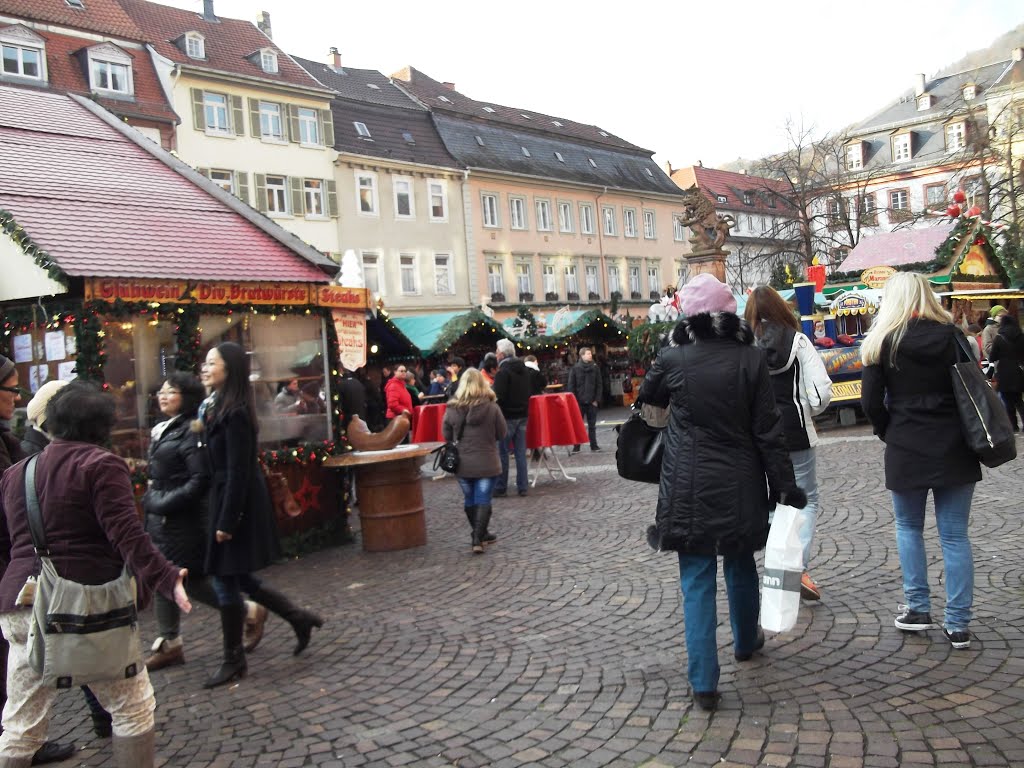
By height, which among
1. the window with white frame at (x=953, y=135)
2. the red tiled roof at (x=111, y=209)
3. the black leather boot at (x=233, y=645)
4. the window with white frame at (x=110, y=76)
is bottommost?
the black leather boot at (x=233, y=645)

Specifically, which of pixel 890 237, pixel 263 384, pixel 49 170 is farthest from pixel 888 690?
pixel 890 237

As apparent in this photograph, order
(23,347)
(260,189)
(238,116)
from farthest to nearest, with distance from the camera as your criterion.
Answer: (260,189) → (238,116) → (23,347)

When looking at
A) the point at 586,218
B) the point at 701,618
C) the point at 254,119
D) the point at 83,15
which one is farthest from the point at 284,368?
the point at 586,218

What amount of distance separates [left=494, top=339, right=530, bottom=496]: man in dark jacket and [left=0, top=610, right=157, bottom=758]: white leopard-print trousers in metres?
7.49

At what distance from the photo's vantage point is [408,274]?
35531 mm

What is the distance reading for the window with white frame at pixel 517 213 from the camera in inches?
1553

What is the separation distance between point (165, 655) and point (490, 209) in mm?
34620

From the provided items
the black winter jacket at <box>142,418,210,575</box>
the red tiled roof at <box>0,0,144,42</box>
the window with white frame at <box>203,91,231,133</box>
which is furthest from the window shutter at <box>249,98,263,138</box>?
the black winter jacket at <box>142,418,210,575</box>

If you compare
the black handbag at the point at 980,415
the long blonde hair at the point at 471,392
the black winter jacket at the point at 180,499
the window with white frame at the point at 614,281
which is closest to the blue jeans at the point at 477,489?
the long blonde hair at the point at 471,392

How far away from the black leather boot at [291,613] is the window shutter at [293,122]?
29280 millimetres

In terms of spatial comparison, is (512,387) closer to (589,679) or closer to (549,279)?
(589,679)

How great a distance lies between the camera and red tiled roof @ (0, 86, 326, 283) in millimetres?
7301

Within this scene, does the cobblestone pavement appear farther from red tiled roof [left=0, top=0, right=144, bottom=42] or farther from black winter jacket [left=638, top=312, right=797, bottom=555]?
red tiled roof [left=0, top=0, right=144, bottom=42]

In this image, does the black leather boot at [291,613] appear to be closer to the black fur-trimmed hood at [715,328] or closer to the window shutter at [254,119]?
the black fur-trimmed hood at [715,328]
